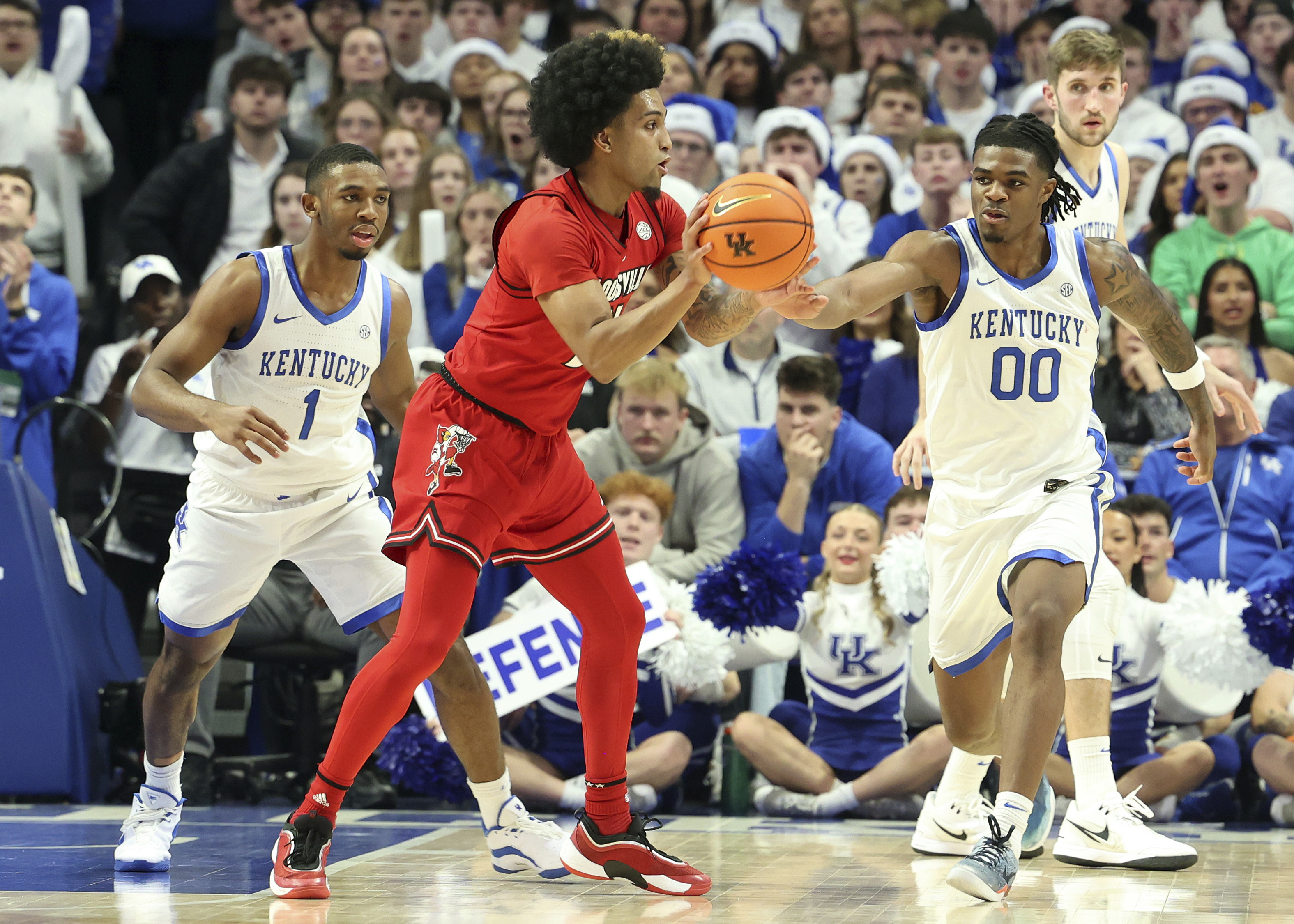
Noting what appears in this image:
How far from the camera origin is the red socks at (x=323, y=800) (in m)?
4.40

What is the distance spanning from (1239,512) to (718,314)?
12.8 feet

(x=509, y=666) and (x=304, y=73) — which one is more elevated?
(x=304, y=73)

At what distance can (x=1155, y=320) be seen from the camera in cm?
494

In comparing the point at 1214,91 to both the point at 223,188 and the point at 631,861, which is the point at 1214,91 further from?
the point at 631,861

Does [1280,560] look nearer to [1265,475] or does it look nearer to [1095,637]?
[1265,475]

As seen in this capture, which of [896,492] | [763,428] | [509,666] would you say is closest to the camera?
[509,666]

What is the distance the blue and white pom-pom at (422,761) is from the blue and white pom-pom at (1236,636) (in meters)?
3.03

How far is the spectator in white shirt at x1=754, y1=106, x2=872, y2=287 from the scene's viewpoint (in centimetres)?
880

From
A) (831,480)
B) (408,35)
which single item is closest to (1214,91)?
(831,480)

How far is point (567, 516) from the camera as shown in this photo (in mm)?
4613

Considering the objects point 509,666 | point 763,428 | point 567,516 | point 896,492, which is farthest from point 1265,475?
point 567,516

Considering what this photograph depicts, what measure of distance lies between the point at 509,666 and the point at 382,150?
4373mm

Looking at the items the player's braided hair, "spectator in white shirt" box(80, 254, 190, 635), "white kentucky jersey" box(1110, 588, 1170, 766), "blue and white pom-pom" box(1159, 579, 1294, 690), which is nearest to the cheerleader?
"white kentucky jersey" box(1110, 588, 1170, 766)

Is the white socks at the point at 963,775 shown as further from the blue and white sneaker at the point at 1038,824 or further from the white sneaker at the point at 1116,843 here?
the white sneaker at the point at 1116,843
